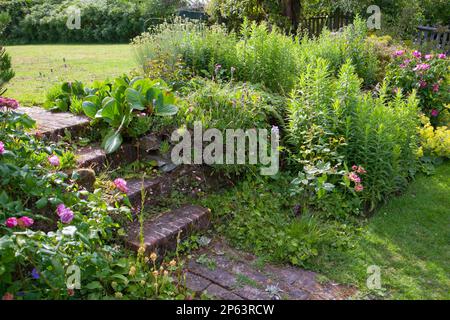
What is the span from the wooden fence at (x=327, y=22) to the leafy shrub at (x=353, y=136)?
8.41 metres

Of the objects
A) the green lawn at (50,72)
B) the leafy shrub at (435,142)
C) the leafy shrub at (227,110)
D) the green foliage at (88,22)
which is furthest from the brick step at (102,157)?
the green foliage at (88,22)

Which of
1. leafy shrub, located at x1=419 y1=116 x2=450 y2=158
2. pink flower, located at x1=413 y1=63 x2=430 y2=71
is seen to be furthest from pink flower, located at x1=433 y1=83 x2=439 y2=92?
leafy shrub, located at x1=419 y1=116 x2=450 y2=158

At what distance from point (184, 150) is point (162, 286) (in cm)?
159

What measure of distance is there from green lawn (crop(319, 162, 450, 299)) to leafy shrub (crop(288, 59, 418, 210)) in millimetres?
278

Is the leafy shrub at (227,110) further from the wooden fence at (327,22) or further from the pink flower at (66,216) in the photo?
the wooden fence at (327,22)

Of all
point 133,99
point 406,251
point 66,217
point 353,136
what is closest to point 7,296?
point 66,217

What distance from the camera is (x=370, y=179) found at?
4363 millimetres

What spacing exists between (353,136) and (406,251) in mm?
1325

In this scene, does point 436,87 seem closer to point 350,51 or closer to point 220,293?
point 350,51

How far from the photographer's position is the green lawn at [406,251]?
3.19m

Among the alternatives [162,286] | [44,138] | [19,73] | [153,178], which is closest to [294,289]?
[162,286]

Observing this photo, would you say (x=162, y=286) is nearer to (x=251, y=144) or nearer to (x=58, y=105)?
(x=251, y=144)

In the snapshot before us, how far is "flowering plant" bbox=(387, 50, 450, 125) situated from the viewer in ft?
20.1

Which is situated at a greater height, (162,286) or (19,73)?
(19,73)
